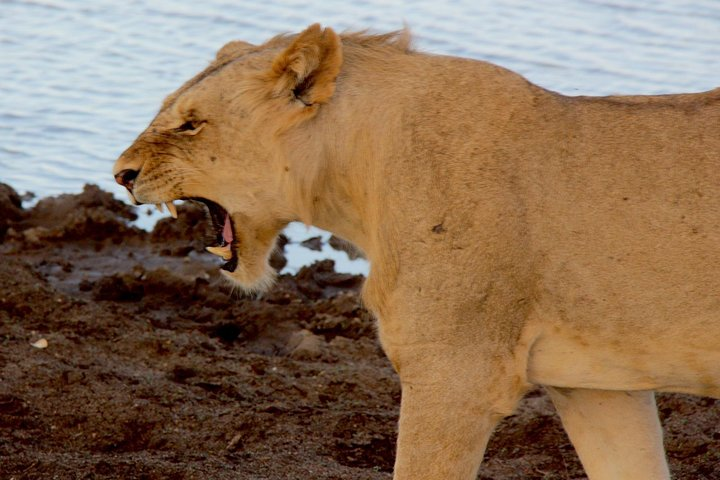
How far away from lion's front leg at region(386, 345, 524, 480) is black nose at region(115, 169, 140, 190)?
1.02 metres

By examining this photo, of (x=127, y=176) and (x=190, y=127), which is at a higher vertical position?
(x=190, y=127)

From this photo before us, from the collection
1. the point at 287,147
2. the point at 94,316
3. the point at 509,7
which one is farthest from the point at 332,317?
the point at 509,7

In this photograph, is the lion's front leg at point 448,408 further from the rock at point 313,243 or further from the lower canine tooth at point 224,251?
the rock at point 313,243

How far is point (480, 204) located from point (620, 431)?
961 mm

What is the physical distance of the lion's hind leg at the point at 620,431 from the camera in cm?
456

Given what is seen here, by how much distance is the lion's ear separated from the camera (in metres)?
4.16

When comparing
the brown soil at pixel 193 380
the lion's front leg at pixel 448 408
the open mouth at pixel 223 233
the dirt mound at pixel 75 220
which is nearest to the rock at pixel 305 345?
the brown soil at pixel 193 380

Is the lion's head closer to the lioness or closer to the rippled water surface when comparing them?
the lioness

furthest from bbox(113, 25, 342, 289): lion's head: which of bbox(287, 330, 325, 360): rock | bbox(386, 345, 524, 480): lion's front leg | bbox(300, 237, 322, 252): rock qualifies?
bbox(300, 237, 322, 252): rock

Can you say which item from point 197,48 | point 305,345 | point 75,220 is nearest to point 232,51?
point 305,345

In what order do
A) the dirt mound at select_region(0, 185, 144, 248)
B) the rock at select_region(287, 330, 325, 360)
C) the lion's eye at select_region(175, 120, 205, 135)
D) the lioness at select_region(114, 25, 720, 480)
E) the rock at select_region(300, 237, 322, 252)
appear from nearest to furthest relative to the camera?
the lioness at select_region(114, 25, 720, 480) < the lion's eye at select_region(175, 120, 205, 135) < the rock at select_region(287, 330, 325, 360) < the dirt mound at select_region(0, 185, 144, 248) < the rock at select_region(300, 237, 322, 252)

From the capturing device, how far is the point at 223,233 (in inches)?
180

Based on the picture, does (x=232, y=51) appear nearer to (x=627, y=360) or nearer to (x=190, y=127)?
(x=190, y=127)

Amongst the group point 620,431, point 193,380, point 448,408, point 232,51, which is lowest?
point 193,380
